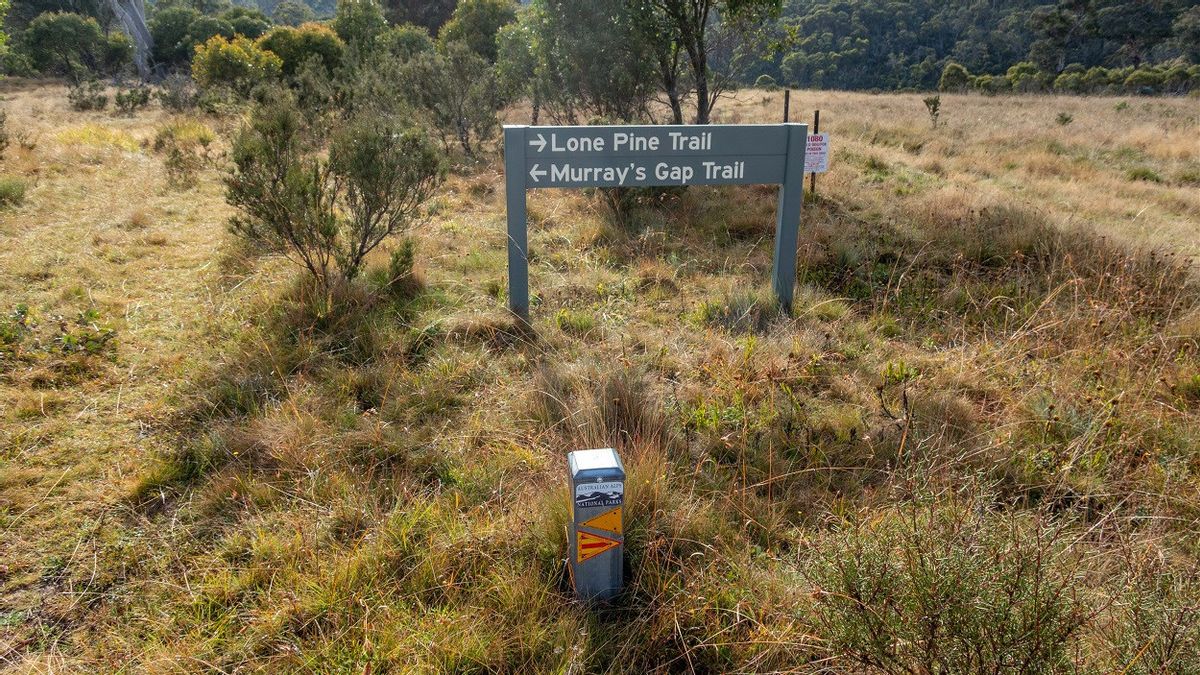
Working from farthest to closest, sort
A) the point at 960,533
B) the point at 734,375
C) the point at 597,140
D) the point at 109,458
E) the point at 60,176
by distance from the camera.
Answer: the point at 60,176
the point at 597,140
the point at 734,375
the point at 109,458
the point at 960,533

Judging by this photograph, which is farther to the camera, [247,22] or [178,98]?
[247,22]

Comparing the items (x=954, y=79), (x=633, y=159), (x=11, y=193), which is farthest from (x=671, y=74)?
(x=954, y=79)

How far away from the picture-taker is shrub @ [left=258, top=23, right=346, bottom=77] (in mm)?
22062

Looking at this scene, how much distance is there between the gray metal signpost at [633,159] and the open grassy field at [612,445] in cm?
83

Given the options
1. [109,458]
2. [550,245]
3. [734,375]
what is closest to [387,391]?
[109,458]

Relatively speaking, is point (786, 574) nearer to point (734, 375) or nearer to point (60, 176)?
point (734, 375)

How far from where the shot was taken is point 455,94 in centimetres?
1324

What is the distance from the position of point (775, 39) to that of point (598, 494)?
1104 centimetres

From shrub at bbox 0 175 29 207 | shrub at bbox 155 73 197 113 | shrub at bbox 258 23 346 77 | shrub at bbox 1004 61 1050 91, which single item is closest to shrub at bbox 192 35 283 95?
shrub at bbox 155 73 197 113

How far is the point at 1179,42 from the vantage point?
130 feet

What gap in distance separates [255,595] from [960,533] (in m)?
2.37

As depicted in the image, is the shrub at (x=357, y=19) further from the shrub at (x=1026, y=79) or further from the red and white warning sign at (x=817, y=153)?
the shrub at (x=1026, y=79)

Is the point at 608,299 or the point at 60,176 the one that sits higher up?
the point at 60,176

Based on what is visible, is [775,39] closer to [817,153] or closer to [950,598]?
[817,153]
